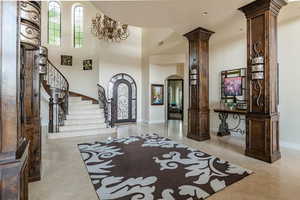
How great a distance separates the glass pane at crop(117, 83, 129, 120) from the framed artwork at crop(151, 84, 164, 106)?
1.33 meters

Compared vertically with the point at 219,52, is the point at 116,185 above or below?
below

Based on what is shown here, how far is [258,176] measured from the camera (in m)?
2.73

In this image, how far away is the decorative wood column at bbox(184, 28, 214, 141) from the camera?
16.0 feet

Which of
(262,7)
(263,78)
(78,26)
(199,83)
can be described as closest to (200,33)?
(199,83)

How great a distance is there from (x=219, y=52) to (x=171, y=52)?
7.83 ft

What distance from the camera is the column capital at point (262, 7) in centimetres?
325

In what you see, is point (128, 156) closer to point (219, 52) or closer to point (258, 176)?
point (258, 176)

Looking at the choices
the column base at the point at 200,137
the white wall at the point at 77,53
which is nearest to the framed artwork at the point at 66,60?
the white wall at the point at 77,53

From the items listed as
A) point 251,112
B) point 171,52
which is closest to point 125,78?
point 171,52

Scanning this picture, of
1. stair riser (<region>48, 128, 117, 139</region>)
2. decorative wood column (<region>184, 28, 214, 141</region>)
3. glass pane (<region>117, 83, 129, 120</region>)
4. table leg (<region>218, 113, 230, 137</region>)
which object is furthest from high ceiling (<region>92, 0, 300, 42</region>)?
glass pane (<region>117, 83, 129, 120</region>)

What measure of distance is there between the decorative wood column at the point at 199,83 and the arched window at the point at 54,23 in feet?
21.6

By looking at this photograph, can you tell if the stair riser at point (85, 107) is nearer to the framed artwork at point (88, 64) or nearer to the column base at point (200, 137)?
the framed artwork at point (88, 64)

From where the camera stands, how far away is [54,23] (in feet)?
27.1

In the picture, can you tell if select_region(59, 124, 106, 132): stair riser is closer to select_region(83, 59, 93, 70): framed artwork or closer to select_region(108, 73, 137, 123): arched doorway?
select_region(108, 73, 137, 123): arched doorway
